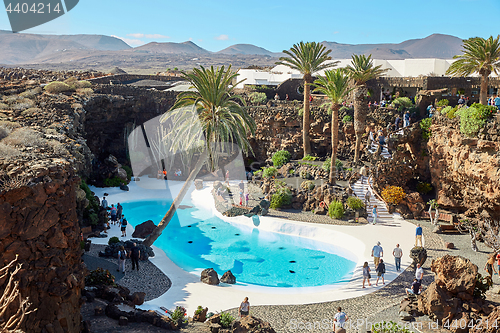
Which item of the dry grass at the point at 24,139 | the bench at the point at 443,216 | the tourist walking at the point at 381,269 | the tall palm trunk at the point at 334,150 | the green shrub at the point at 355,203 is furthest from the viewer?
the tall palm trunk at the point at 334,150

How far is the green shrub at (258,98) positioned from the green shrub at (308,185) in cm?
1717

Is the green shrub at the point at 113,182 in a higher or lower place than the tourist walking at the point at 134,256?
higher

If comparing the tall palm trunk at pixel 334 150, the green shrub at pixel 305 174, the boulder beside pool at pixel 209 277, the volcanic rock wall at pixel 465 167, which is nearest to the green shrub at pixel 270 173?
the green shrub at pixel 305 174

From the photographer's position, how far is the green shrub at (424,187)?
1156 inches

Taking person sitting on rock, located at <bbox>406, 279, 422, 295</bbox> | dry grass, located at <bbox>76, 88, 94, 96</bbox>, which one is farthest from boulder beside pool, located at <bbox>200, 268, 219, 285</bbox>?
dry grass, located at <bbox>76, 88, 94, 96</bbox>

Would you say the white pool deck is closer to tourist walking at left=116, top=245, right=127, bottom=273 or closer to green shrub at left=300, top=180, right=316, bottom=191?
tourist walking at left=116, top=245, right=127, bottom=273

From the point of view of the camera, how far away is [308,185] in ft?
95.5

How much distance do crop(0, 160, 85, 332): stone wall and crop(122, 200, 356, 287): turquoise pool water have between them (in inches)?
399

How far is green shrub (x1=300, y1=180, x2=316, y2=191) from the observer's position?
1136 inches

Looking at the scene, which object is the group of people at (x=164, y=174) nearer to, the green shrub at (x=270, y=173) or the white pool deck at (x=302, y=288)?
the white pool deck at (x=302, y=288)

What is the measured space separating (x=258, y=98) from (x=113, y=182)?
18526mm

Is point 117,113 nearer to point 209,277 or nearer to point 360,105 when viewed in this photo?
point 360,105

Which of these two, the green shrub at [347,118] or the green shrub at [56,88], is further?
the green shrub at [347,118]

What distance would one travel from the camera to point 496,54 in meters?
26.1
